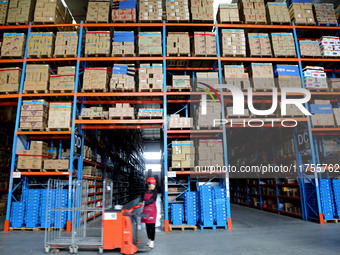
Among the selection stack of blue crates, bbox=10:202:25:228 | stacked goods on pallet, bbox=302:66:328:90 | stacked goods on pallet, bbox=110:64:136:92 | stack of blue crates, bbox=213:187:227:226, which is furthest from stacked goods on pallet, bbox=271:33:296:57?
stack of blue crates, bbox=10:202:25:228

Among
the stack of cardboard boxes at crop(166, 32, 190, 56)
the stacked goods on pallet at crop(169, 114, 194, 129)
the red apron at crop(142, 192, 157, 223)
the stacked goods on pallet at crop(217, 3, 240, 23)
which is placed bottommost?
the red apron at crop(142, 192, 157, 223)

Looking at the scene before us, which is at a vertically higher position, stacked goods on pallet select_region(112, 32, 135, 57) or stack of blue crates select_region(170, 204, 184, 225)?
stacked goods on pallet select_region(112, 32, 135, 57)

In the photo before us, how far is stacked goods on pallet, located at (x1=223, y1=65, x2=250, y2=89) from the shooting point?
9303 mm

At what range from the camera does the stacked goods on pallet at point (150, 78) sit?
9031mm

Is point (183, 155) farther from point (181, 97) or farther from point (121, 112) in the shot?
point (121, 112)

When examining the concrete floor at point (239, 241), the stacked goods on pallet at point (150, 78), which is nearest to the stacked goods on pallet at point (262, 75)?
the stacked goods on pallet at point (150, 78)

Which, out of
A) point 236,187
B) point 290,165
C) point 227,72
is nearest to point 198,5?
point 227,72

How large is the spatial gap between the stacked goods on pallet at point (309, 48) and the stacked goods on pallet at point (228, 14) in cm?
265

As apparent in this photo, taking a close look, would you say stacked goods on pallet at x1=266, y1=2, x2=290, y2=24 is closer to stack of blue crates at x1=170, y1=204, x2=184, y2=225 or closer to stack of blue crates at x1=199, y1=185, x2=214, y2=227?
stack of blue crates at x1=199, y1=185, x2=214, y2=227

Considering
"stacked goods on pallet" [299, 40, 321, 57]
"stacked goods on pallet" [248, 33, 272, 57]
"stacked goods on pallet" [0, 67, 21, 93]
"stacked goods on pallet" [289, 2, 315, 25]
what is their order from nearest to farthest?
"stacked goods on pallet" [0, 67, 21, 93]
"stacked goods on pallet" [248, 33, 272, 57]
"stacked goods on pallet" [299, 40, 321, 57]
"stacked goods on pallet" [289, 2, 315, 25]

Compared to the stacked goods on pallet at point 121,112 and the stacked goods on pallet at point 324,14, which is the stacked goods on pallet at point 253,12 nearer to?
the stacked goods on pallet at point 324,14

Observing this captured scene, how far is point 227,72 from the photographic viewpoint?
9.41m

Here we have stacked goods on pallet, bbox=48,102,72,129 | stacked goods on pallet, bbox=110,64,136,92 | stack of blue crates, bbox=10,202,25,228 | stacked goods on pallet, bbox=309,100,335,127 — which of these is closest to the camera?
stack of blue crates, bbox=10,202,25,228

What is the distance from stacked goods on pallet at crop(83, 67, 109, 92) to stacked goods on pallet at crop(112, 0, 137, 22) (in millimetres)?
2245
